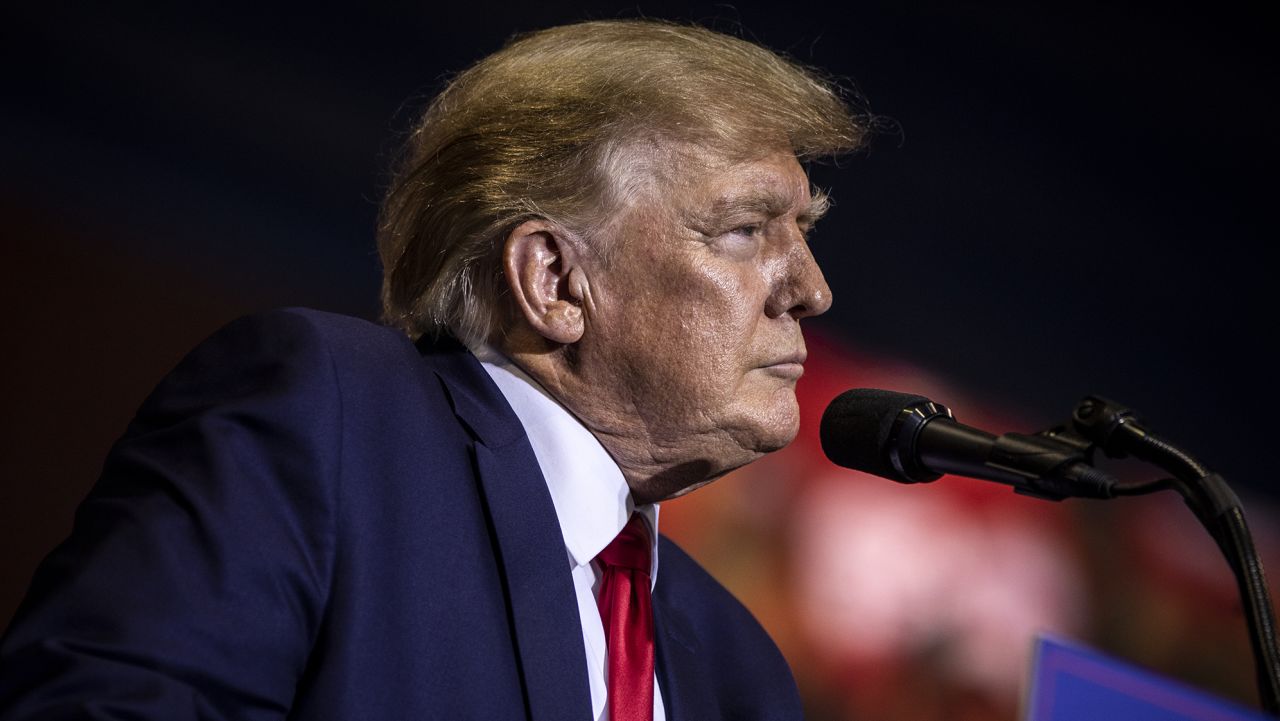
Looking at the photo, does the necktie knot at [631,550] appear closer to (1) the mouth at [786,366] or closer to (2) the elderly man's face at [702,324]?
(2) the elderly man's face at [702,324]

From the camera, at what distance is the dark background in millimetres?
1871

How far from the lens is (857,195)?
9.04ft

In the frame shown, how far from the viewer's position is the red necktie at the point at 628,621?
4.98 feet

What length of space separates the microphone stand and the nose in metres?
0.62

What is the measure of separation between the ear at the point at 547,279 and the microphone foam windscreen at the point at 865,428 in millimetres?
450

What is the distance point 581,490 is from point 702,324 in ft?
0.96

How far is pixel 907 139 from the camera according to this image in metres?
2.87

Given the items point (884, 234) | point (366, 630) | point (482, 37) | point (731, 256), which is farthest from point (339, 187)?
point (884, 234)

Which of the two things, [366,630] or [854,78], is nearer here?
[366,630]

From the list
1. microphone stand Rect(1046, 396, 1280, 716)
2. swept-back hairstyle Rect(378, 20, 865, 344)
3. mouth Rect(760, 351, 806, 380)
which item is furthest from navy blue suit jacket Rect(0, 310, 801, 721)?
microphone stand Rect(1046, 396, 1280, 716)

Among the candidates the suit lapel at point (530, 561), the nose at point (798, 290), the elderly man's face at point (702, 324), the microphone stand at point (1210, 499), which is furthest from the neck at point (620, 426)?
the microphone stand at point (1210, 499)

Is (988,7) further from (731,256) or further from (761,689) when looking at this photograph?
(761,689)

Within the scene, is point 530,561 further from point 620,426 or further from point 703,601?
point 703,601

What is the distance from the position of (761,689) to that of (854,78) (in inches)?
60.7
